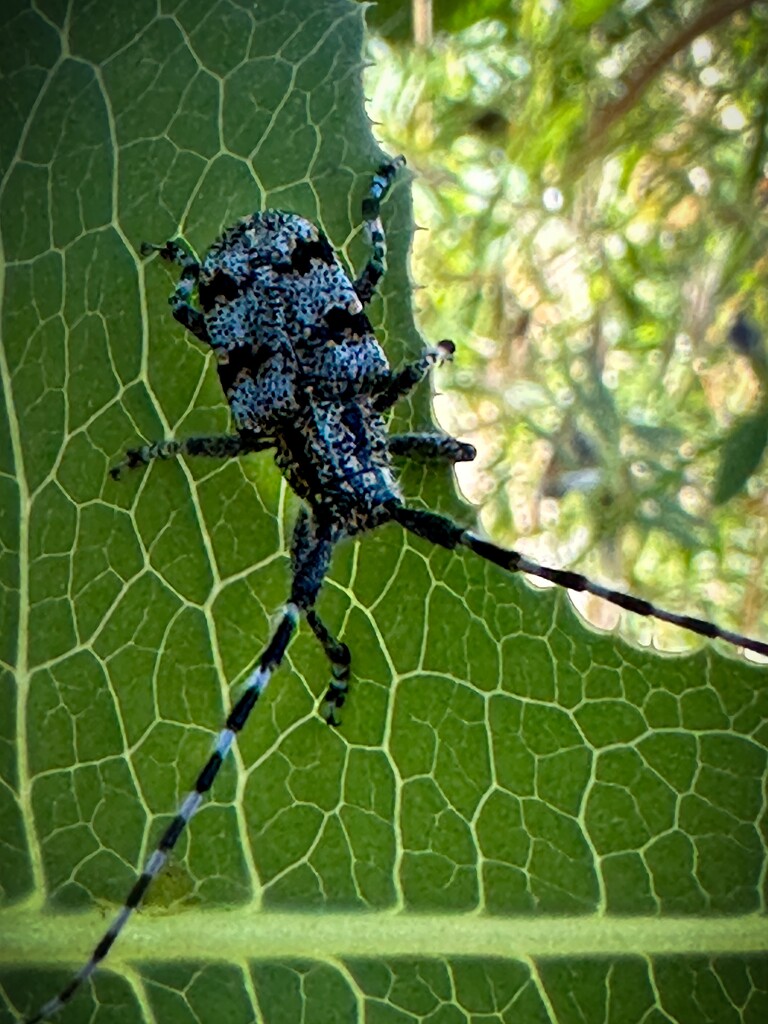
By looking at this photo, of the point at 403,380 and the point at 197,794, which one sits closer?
the point at 197,794

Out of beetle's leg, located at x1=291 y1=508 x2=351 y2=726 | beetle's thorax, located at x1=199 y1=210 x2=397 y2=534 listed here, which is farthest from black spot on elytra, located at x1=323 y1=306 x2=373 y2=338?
beetle's leg, located at x1=291 y1=508 x2=351 y2=726

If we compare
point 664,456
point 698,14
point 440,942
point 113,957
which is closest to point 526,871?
point 440,942

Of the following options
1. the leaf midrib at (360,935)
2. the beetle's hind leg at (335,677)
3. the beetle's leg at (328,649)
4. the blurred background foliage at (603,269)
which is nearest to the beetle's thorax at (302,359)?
the beetle's leg at (328,649)

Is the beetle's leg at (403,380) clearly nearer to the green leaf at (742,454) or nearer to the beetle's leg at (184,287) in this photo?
the beetle's leg at (184,287)

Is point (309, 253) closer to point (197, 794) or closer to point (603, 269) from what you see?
point (197, 794)

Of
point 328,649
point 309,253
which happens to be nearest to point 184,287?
point 309,253

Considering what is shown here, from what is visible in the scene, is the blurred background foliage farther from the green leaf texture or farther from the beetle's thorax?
the green leaf texture
